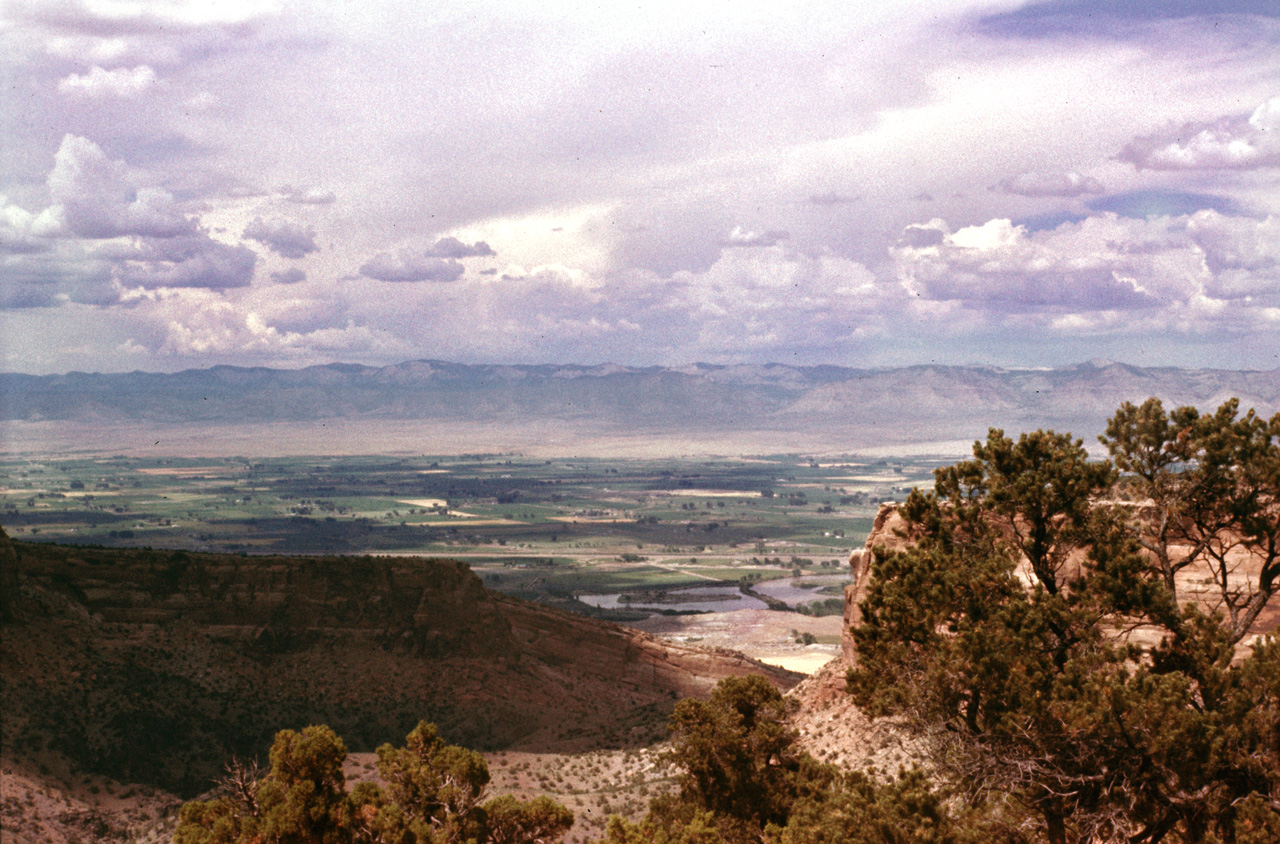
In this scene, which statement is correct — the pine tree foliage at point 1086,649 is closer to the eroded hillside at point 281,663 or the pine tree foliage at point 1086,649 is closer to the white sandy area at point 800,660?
the eroded hillside at point 281,663

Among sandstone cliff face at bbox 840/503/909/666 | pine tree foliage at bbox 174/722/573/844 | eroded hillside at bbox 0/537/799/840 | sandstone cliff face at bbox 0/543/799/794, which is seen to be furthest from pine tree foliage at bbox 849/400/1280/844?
sandstone cliff face at bbox 0/543/799/794

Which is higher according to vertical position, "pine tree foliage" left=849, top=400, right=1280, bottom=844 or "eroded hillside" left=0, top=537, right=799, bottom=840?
"pine tree foliage" left=849, top=400, right=1280, bottom=844

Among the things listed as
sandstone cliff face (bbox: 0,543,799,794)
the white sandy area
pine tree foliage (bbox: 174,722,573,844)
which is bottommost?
the white sandy area

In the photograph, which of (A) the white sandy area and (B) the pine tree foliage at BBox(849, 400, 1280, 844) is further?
(A) the white sandy area

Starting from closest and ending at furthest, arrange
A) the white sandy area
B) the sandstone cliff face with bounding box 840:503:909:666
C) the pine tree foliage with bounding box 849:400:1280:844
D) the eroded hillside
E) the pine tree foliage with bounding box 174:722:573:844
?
the pine tree foliage with bounding box 849:400:1280:844 → the pine tree foliage with bounding box 174:722:573:844 → the sandstone cliff face with bounding box 840:503:909:666 → the eroded hillside → the white sandy area

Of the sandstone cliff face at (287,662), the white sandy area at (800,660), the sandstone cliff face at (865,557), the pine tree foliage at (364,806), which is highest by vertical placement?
the sandstone cliff face at (865,557)

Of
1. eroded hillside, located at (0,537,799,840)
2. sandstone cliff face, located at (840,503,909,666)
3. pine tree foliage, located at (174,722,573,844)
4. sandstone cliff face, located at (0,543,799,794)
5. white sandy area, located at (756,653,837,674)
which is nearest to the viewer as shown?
pine tree foliage, located at (174,722,573,844)

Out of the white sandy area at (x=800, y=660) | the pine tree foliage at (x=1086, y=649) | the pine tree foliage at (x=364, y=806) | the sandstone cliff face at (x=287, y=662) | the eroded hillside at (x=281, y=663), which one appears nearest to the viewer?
the pine tree foliage at (x=1086, y=649)

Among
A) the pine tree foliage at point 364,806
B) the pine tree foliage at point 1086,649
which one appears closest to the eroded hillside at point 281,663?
the pine tree foliage at point 364,806

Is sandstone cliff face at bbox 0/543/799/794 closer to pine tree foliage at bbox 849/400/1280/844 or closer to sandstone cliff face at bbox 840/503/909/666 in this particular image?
sandstone cliff face at bbox 840/503/909/666
